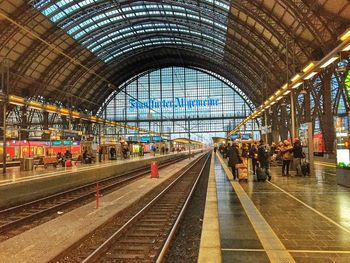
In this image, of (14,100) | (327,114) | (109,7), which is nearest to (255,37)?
(327,114)

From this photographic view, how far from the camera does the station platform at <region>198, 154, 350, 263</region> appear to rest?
600 centimetres

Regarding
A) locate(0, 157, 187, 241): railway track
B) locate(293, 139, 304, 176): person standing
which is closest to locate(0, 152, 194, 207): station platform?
locate(0, 157, 187, 241): railway track

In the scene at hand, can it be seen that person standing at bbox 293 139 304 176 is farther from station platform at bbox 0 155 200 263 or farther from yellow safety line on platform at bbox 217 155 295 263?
station platform at bbox 0 155 200 263

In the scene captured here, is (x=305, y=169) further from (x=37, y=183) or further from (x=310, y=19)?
(x=310, y=19)

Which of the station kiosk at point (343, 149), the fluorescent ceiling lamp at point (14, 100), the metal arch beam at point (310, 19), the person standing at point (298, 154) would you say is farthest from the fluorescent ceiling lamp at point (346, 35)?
the fluorescent ceiling lamp at point (14, 100)

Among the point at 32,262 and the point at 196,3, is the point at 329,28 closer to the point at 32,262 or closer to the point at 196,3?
the point at 196,3

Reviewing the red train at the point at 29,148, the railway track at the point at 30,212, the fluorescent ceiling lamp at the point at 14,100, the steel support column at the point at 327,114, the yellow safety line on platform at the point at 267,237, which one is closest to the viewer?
the yellow safety line on platform at the point at 267,237

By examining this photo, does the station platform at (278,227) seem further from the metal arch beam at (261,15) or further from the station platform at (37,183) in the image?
the metal arch beam at (261,15)

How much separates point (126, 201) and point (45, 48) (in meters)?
39.8

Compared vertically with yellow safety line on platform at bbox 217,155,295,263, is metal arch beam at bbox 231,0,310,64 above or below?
above

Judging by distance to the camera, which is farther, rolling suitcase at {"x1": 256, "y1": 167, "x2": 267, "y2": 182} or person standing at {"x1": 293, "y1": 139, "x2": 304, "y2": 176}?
person standing at {"x1": 293, "y1": 139, "x2": 304, "y2": 176}

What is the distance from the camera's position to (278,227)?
788cm

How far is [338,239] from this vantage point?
684cm

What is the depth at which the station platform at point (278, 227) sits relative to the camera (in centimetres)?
600
